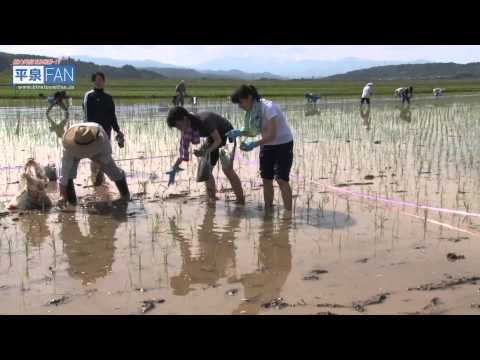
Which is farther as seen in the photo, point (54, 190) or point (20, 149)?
point (20, 149)

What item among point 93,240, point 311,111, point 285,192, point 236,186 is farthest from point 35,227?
point 311,111

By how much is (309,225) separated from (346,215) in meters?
0.54

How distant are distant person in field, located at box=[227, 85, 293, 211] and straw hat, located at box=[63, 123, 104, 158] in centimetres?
154

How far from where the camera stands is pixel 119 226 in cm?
565

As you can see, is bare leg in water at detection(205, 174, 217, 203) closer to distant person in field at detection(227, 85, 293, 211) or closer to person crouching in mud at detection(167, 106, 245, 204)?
person crouching in mud at detection(167, 106, 245, 204)

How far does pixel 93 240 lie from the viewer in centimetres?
519

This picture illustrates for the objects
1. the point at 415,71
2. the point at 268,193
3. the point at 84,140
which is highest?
the point at 415,71

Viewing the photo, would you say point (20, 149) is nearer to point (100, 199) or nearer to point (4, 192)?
point (4, 192)

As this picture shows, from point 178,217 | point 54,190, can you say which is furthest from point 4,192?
point 178,217

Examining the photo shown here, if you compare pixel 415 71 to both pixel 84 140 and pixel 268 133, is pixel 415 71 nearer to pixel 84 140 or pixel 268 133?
pixel 268 133

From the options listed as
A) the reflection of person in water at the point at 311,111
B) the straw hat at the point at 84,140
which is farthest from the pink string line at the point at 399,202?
the reflection of person in water at the point at 311,111

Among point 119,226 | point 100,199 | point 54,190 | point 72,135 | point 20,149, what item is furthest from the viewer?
point 20,149

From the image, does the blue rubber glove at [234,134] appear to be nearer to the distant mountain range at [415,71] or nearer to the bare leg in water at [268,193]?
the bare leg in water at [268,193]

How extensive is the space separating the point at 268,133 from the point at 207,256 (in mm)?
Result: 1688
